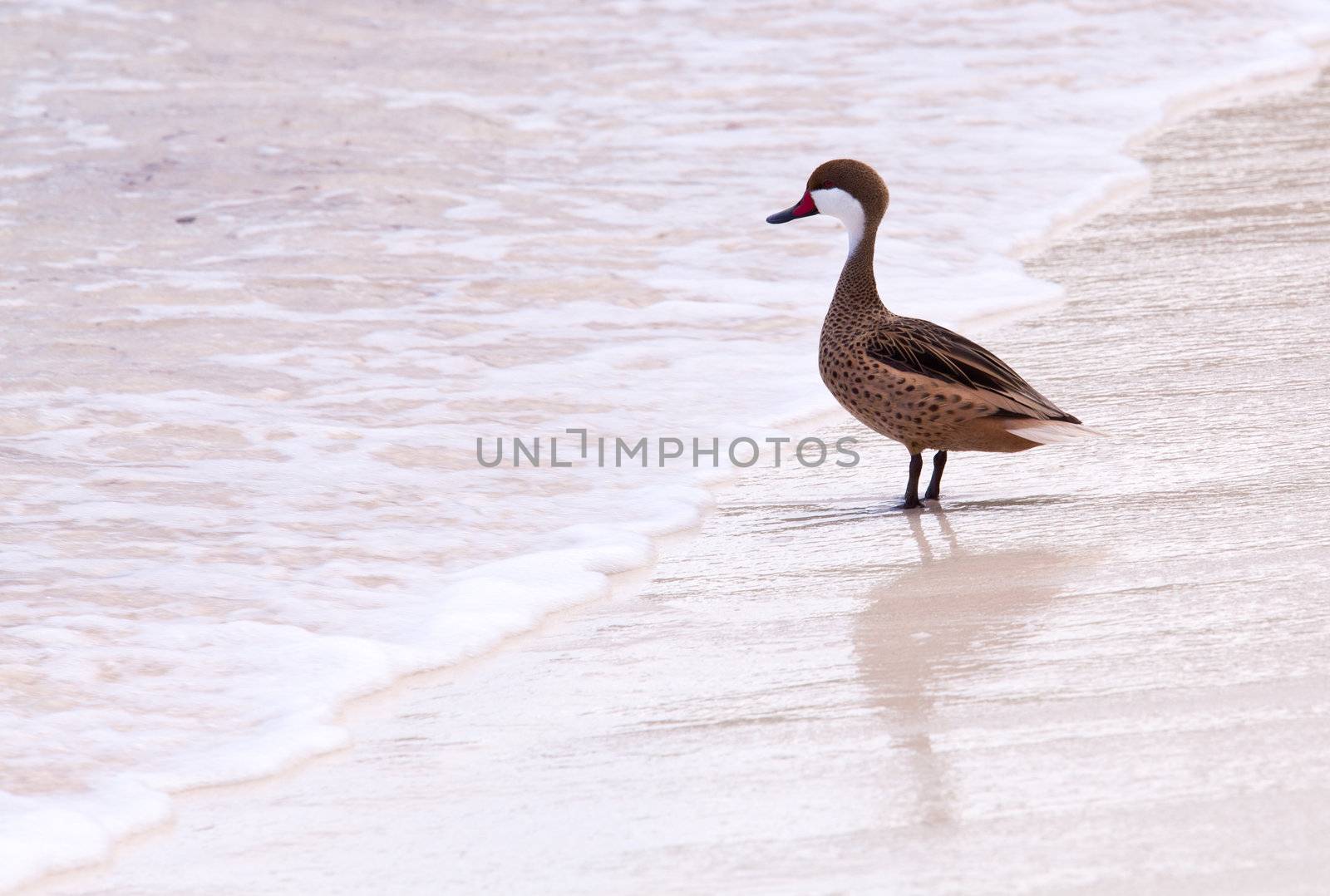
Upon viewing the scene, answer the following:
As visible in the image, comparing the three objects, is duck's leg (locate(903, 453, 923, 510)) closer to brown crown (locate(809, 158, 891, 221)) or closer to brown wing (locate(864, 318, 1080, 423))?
brown wing (locate(864, 318, 1080, 423))

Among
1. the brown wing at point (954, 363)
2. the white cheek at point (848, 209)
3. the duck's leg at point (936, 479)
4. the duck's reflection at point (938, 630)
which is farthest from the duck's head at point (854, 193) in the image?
the duck's reflection at point (938, 630)

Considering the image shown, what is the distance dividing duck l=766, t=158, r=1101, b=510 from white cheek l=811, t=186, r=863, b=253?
17cm

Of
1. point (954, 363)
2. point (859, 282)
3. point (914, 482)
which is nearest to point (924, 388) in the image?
point (954, 363)

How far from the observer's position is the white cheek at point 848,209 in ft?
15.9

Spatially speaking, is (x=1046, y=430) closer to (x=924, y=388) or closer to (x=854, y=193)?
(x=924, y=388)

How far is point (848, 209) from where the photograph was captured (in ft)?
15.9

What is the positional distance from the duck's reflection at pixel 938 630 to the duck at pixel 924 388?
25 centimetres

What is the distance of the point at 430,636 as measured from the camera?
3.70 metres

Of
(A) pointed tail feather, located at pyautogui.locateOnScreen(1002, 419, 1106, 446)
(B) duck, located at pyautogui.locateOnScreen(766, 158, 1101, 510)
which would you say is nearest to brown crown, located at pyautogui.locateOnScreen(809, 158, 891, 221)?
(B) duck, located at pyautogui.locateOnScreen(766, 158, 1101, 510)

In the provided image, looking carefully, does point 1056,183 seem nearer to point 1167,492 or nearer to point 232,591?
point 1167,492

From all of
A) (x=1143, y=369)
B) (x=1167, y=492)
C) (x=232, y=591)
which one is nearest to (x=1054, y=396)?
(x=1143, y=369)

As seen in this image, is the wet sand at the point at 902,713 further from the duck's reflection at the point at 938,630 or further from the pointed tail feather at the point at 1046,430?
the pointed tail feather at the point at 1046,430

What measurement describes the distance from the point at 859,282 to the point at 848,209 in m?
0.29

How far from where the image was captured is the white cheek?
484 cm
